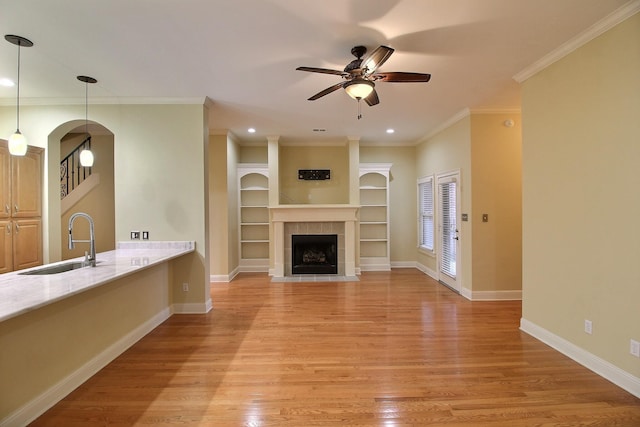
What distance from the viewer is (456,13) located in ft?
7.61

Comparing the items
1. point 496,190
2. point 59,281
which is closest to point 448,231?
point 496,190

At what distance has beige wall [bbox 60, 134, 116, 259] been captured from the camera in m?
5.75

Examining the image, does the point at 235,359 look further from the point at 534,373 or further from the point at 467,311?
the point at 467,311

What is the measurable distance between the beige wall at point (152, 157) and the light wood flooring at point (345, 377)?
52.1 inches

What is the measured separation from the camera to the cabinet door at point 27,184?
3.78m

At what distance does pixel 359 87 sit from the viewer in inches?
Result: 108

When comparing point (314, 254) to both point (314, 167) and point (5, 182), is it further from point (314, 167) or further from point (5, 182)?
point (5, 182)

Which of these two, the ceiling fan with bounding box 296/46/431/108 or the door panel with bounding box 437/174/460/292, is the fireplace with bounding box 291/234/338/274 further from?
the ceiling fan with bounding box 296/46/431/108

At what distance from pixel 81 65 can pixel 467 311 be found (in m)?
5.36

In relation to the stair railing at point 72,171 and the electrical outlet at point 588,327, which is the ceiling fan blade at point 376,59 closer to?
the electrical outlet at point 588,327

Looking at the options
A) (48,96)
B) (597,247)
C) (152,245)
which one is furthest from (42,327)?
(597,247)

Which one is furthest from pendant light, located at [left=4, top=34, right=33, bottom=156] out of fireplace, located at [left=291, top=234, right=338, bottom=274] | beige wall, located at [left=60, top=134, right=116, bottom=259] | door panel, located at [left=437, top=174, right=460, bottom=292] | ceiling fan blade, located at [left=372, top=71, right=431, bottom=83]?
door panel, located at [left=437, top=174, right=460, bottom=292]

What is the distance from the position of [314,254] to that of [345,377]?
4169 millimetres

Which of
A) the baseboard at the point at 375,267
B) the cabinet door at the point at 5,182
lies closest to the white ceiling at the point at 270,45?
the cabinet door at the point at 5,182
